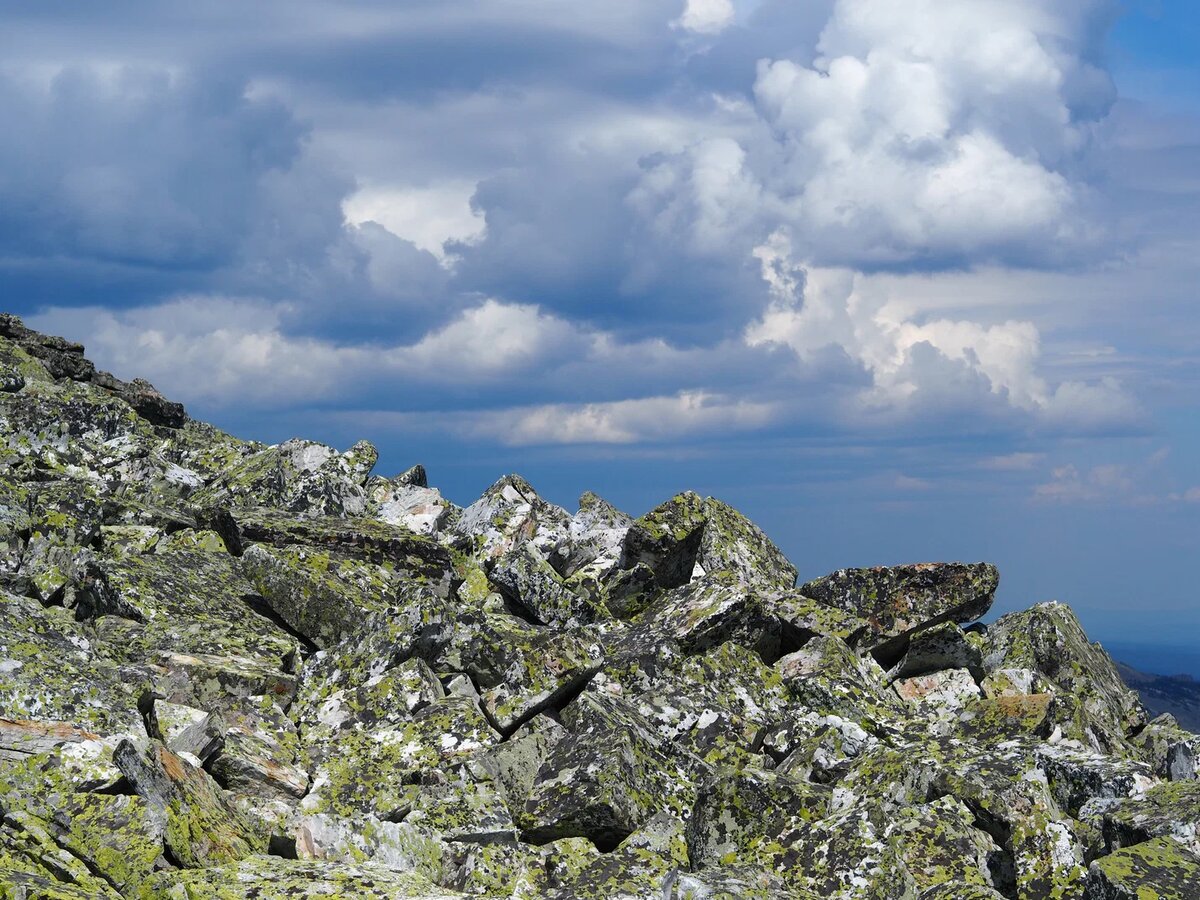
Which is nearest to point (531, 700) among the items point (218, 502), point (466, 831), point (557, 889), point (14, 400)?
point (466, 831)

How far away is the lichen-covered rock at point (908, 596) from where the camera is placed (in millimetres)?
20125

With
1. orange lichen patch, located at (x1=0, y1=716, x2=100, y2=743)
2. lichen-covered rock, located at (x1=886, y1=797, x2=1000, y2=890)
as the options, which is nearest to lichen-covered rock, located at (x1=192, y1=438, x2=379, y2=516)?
orange lichen patch, located at (x1=0, y1=716, x2=100, y2=743)

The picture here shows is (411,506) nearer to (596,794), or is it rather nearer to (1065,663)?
(1065,663)

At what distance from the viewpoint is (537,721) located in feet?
50.0

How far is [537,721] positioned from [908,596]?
26.7 ft

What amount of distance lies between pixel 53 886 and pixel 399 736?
6.03 meters

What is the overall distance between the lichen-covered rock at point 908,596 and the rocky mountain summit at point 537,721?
0.19 feet

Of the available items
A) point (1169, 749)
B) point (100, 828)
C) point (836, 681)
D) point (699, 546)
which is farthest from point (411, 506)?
point (100, 828)

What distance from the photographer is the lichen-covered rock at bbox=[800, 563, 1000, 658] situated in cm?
2012

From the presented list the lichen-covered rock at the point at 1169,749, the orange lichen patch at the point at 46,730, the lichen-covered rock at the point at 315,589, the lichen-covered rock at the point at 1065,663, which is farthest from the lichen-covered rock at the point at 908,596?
the orange lichen patch at the point at 46,730

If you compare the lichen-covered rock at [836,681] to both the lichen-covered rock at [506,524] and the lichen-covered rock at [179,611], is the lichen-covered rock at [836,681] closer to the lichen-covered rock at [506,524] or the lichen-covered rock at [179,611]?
the lichen-covered rock at [506,524]

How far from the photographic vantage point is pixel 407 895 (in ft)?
33.0

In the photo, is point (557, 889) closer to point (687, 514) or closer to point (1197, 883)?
point (1197, 883)

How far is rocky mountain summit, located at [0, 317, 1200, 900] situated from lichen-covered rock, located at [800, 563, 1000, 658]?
6cm
